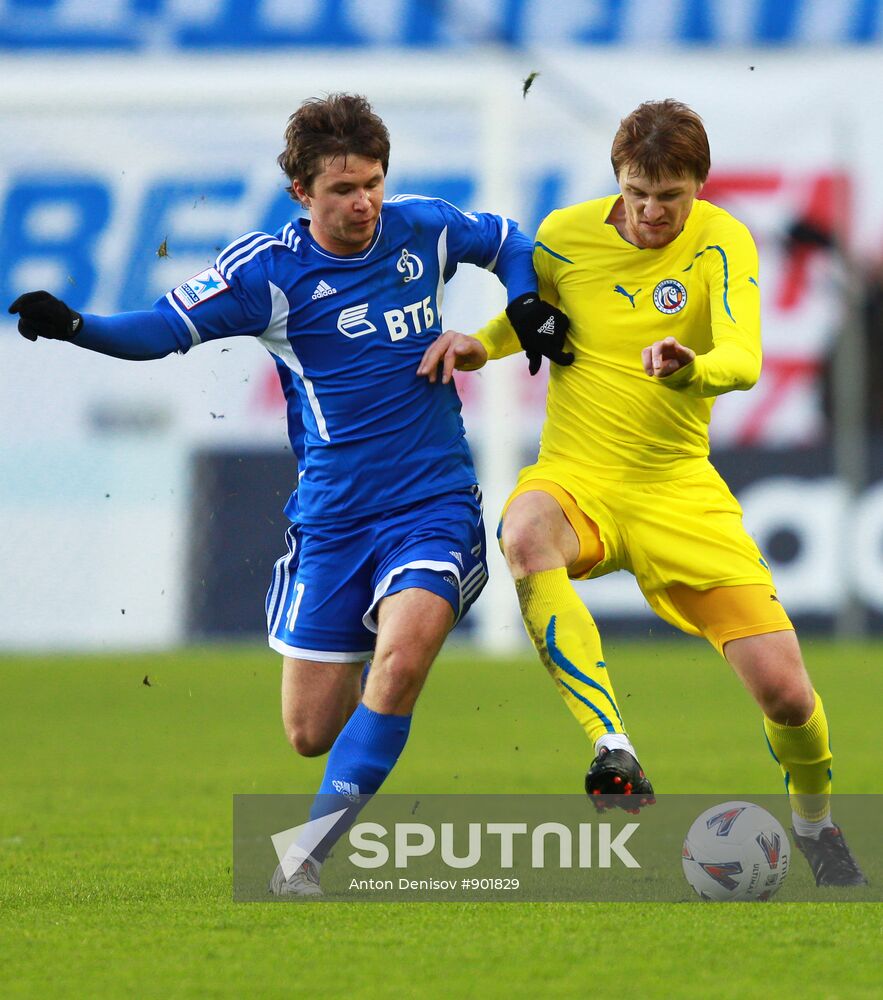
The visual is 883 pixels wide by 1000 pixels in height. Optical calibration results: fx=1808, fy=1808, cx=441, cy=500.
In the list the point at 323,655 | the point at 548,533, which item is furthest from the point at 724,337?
the point at 323,655

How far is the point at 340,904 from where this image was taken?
4.83m

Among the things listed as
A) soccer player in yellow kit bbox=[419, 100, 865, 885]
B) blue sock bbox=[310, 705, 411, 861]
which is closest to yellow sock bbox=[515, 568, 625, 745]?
soccer player in yellow kit bbox=[419, 100, 865, 885]

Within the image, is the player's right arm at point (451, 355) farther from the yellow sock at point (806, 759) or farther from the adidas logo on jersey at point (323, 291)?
the yellow sock at point (806, 759)

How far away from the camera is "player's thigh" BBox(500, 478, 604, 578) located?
5129 millimetres

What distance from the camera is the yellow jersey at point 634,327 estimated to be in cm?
531

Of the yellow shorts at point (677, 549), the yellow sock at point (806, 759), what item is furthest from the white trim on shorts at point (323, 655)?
the yellow sock at point (806, 759)

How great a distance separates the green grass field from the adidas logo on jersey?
1.75 metres

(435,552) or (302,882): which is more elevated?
(435,552)

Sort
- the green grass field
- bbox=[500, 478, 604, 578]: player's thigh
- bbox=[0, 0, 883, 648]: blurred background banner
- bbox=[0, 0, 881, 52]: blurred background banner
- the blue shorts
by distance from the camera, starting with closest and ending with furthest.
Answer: the green grass field < bbox=[500, 478, 604, 578]: player's thigh < the blue shorts < bbox=[0, 0, 883, 648]: blurred background banner < bbox=[0, 0, 881, 52]: blurred background banner

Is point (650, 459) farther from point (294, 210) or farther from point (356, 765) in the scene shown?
point (294, 210)

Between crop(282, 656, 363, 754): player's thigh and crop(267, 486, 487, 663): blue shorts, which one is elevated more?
crop(267, 486, 487, 663): blue shorts

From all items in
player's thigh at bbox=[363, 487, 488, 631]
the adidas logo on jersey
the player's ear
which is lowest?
player's thigh at bbox=[363, 487, 488, 631]

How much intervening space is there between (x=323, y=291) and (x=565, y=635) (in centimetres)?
124

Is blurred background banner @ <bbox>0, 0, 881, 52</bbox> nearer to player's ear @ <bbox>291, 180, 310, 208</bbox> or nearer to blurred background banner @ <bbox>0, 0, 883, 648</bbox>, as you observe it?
blurred background banner @ <bbox>0, 0, 883, 648</bbox>
